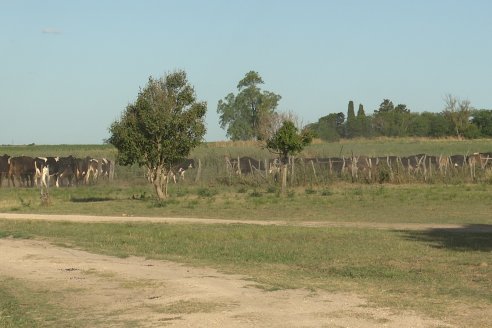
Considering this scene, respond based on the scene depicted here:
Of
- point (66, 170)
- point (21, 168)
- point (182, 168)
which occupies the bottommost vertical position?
point (182, 168)

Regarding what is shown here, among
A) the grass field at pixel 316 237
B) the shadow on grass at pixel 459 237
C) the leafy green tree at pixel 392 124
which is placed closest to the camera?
the grass field at pixel 316 237

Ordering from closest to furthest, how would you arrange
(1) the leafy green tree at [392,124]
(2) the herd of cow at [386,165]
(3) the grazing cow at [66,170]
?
(2) the herd of cow at [386,165], (3) the grazing cow at [66,170], (1) the leafy green tree at [392,124]

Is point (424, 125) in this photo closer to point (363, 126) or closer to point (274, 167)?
point (363, 126)

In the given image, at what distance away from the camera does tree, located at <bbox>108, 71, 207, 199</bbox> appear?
35.0m

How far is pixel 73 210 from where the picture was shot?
109 feet

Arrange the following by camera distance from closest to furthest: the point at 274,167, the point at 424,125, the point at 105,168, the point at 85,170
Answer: the point at 274,167 < the point at 85,170 < the point at 105,168 < the point at 424,125

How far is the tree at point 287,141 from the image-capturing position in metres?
38.4

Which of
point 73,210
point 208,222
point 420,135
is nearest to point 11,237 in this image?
point 208,222

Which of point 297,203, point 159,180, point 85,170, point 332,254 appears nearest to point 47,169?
point 85,170

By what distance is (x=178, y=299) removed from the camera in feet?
Result: 38.5

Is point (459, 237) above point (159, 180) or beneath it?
beneath

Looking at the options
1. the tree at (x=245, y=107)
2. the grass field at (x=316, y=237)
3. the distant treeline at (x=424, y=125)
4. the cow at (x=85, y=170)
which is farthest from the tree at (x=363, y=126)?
the grass field at (x=316, y=237)

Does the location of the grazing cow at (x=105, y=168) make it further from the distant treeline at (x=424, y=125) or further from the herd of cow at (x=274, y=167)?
the distant treeline at (x=424, y=125)

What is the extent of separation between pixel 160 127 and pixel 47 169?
513 inches
